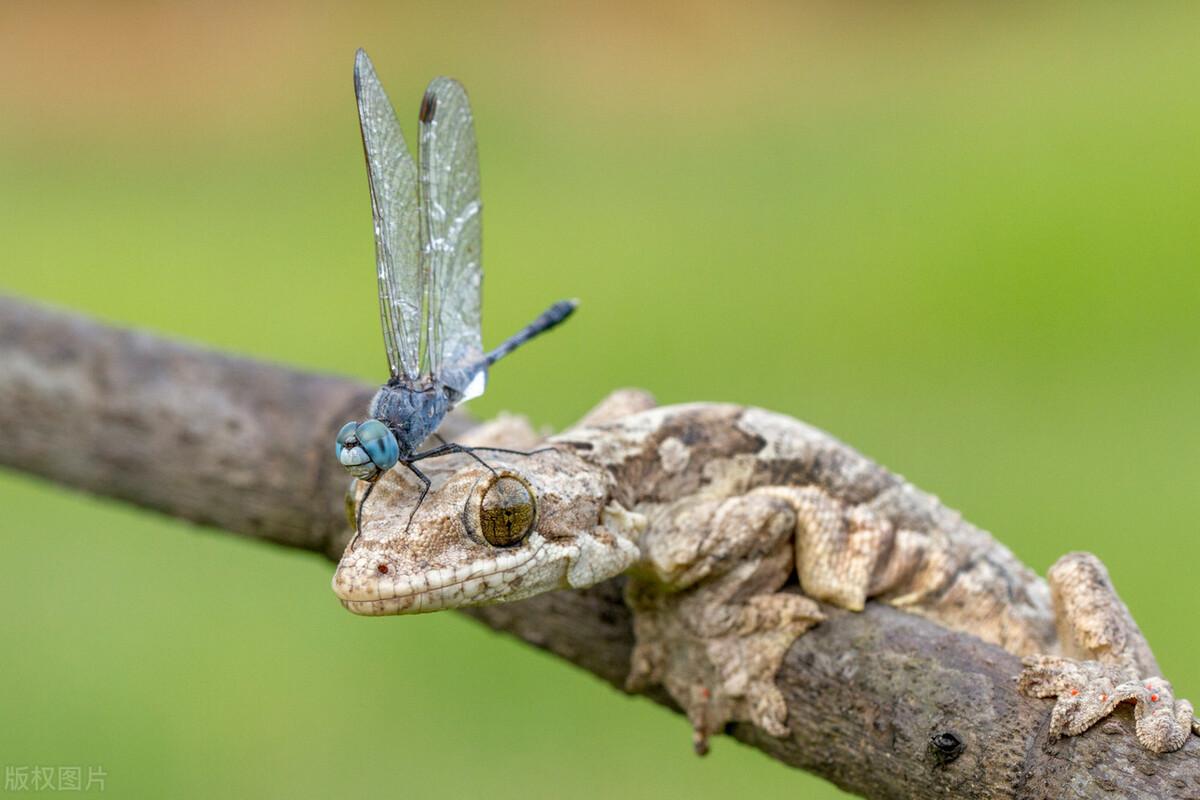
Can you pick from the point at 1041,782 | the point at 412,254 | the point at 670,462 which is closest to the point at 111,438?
the point at 412,254

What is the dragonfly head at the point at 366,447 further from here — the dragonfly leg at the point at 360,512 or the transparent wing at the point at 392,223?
the transparent wing at the point at 392,223

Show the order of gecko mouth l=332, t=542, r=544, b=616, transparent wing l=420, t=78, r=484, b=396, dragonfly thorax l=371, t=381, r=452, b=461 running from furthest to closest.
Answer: transparent wing l=420, t=78, r=484, b=396 → dragonfly thorax l=371, t=381, r=452, b=461 → gecko mouth l=332, t=542, r=544, b=616

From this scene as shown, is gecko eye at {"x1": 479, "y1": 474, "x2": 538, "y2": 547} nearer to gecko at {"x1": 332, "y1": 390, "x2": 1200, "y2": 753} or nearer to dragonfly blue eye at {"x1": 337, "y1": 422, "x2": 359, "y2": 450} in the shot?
gecko at {"x1": 332, "y1": 390, "x2": 1200, "y2": 753}

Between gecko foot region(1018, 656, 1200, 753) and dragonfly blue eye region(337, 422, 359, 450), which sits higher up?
dragonfly blue eye region(337, 422, 359, 450)

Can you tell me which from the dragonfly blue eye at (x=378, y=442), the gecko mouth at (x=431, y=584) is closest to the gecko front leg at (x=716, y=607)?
the gecko mouth at (x=431, y=584)

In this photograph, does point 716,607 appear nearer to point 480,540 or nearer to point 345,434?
point 480,540

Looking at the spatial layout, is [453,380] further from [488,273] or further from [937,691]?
[488,273]

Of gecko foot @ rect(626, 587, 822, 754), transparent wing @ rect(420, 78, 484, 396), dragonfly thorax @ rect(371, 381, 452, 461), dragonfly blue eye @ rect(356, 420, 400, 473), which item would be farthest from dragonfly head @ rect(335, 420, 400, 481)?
gecko foot @ rect(626, 587, 822, 754)

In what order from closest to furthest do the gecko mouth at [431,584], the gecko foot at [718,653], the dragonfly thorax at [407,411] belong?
the gecko mouth at [431,584], the dragonfly thorax at [407,411], the gecko foot at [718,653]
